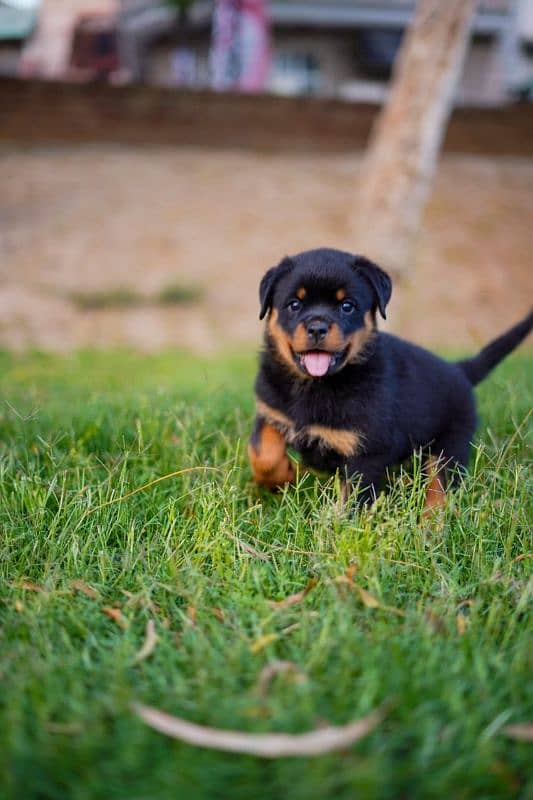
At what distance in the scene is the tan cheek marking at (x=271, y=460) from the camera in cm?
289

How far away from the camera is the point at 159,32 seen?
1912cm

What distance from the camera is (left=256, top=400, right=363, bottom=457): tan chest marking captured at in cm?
275

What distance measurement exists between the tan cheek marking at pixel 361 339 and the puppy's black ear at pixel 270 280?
358 mm

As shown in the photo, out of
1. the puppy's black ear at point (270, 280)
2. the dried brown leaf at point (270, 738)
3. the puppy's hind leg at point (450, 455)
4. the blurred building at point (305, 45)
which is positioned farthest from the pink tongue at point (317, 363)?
the blurred building at point (305, 45)

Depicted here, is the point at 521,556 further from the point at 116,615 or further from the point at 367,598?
the point at 116,615

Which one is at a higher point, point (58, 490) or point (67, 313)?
point (58, 490)

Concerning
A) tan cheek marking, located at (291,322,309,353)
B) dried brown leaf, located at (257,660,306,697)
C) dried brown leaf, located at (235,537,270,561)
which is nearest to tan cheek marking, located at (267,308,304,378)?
tan cheek marking, located at (291,322,309,353)

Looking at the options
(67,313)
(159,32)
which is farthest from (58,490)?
(159,32)

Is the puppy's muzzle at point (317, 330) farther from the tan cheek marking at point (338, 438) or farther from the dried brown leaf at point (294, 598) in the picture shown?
the dried brown leaf at point (294, 598)

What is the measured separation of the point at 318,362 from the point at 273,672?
1.30 m

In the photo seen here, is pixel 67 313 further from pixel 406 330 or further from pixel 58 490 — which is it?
pixel 58 490

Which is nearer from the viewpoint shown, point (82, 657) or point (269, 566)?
point (82, 657)

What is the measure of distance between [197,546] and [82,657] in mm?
575

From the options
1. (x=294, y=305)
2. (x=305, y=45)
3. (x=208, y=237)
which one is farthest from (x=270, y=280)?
(x=305, y=45)
